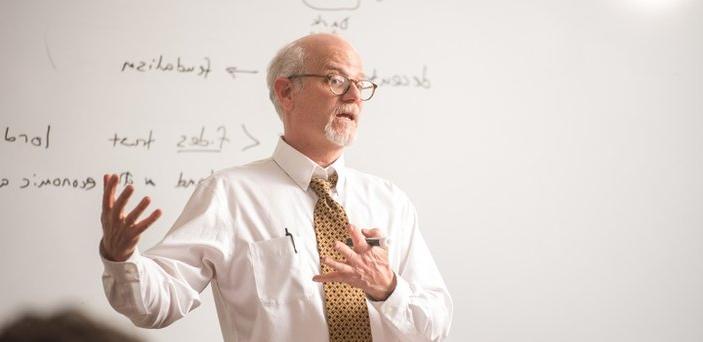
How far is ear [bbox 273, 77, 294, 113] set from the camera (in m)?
1.81

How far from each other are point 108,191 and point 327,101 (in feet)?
2.07

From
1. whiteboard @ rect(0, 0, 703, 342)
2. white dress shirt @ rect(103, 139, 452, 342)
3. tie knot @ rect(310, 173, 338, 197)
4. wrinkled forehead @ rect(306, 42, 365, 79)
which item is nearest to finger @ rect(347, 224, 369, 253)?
white dress shirt @ rect(103, 139, 452, 342)

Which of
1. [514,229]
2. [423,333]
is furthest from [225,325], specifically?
[514,229]

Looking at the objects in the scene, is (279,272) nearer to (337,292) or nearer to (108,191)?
(337,292)

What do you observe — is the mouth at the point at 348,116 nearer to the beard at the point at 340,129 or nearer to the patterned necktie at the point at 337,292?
the beard at the point at 340,129

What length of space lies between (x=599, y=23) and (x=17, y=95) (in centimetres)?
194

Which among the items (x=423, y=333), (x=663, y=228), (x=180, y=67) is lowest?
(x=423, y=333)

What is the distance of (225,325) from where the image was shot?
65.4 inches

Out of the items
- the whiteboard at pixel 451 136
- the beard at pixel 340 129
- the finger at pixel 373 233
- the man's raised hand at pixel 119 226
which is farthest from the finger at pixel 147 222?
the whiteboard at pixel 451 136

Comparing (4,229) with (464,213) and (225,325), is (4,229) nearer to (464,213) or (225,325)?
(225,325)

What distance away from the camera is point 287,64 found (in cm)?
182

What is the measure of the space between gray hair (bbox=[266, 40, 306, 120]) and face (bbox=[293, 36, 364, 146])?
0.08 ft

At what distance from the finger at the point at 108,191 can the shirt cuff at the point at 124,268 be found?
0.33ft

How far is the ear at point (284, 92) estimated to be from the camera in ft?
5.94
